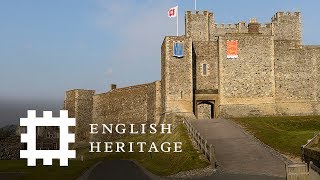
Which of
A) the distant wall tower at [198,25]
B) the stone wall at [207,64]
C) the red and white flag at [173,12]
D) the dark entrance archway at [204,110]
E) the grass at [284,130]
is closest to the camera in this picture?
the grass at [284,130]

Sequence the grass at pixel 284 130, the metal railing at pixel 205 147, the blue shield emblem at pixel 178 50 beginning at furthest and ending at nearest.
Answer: the blue shield emblem at pixel 178 50 → the grass at pixel 284 130 → the metal railing at pixel 205 147

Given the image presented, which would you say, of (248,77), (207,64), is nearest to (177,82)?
(207,64)

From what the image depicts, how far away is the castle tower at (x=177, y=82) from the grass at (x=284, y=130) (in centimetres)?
650

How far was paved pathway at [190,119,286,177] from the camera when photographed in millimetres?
22950

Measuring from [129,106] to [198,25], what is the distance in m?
15.4

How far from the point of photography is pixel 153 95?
173 ft

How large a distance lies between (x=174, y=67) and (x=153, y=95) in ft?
19.4

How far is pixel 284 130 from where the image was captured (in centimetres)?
4062

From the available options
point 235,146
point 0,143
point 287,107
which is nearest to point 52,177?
point 235,146

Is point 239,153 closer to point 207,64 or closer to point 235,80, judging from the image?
point 235,80

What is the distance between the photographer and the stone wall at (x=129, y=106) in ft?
173

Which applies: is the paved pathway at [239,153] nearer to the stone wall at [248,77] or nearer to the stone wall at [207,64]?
the stone wall at [248,77]

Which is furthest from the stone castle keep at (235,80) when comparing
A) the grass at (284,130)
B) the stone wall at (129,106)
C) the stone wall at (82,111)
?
the stone wall at (82,111)

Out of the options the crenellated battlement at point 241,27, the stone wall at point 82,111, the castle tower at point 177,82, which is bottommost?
the stone wall at point 82,111
